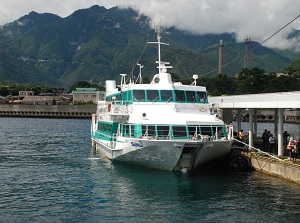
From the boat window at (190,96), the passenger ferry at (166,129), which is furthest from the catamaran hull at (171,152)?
Answer: the boat window at (190,96)

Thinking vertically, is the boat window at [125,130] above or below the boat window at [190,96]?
below

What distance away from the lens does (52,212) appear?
64.5 ft

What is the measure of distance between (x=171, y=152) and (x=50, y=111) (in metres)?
114

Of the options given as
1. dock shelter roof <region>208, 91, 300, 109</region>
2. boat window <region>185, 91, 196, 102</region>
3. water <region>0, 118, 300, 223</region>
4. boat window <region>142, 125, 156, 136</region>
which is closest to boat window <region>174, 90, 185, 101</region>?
boat window <region>185, 91, 196, 102</region>

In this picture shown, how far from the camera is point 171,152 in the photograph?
26.7m

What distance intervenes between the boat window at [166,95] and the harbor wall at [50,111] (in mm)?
103404

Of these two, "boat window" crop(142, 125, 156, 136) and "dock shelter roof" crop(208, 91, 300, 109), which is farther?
"boat window" crop(142, 125, 156, 136)

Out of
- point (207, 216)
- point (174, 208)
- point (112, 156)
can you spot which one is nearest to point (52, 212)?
point (174, 208)

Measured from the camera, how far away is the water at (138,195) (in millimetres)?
19312

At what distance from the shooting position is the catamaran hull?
26.3 meters

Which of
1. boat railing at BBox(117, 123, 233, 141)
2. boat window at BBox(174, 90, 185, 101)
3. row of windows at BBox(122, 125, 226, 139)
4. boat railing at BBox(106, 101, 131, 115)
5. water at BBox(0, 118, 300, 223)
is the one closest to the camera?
water at BBox(0, 118, 300, 223)

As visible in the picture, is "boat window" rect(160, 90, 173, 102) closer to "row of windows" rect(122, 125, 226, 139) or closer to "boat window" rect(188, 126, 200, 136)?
"row of windows" rect(122, 125, 226, 139)

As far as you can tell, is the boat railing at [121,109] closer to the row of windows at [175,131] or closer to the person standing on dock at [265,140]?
the row of windows at [175,131]

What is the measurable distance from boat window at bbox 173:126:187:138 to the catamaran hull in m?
0.83
